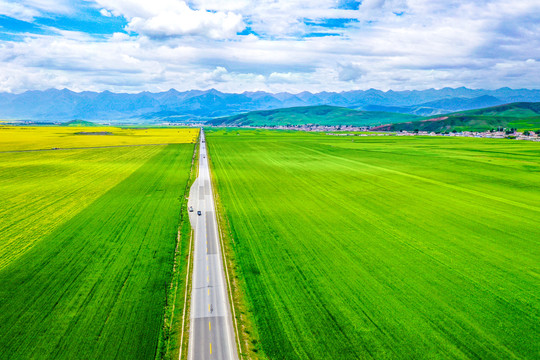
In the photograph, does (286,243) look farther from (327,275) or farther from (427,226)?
(427,226)

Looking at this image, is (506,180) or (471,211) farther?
(506,180)

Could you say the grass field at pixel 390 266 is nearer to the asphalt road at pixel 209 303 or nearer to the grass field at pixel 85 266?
the asphalt road at pixel 209 303

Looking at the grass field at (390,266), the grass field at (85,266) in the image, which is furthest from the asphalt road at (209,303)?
the grass field at (85,266)

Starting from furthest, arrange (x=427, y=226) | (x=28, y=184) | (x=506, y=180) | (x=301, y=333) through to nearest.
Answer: (x=506, y=180), (x=28, y=184), (x=427, y=226), (x=301, y=333)

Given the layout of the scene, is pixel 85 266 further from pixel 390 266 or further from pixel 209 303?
pixel 390 266

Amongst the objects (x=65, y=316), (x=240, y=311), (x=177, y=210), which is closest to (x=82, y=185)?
(x=177, y=210)

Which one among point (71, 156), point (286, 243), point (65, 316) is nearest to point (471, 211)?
point (286, 243)

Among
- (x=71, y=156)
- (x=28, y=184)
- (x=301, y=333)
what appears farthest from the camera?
(x=71, y=156)
